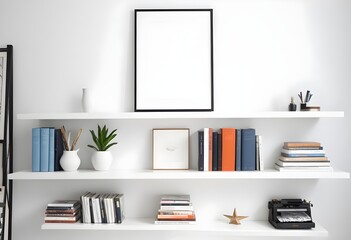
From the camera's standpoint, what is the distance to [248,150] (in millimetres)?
2113

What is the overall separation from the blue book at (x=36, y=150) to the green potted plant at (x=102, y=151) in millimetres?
318

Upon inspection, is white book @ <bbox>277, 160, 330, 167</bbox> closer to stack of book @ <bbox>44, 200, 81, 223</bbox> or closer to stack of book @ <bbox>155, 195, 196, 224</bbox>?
stack of book @ <bbox>155, 195, 196, 224</bbox>

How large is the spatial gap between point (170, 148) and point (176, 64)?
553 mm

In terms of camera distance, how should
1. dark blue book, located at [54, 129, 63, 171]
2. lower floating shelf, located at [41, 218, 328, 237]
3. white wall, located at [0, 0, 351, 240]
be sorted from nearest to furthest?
lower floating shelf, located at [41, 218, 328, 237] < dark blue book, located at [54, 129, 63, 171] < white wall, located at [0, 0, 351, 240]

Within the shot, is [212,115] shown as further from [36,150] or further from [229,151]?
[36,150]

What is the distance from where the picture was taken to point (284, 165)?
2094 millimetres

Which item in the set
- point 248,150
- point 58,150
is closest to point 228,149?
point 248,150

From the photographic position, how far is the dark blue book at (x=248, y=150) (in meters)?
2.11

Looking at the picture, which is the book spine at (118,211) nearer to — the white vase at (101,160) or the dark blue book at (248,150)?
the white vase at (101,160)

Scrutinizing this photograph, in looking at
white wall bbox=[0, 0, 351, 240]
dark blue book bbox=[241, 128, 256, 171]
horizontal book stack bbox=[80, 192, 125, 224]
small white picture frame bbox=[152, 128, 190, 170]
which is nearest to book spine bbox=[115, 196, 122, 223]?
horizontal book stack bbox=[80, 192, 125, 224]

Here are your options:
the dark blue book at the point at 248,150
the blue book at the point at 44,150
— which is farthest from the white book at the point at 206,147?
the blue book at the point at 44,150

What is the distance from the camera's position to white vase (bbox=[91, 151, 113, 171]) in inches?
83.6

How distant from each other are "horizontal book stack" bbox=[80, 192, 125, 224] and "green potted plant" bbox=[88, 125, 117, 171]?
7.7 inches

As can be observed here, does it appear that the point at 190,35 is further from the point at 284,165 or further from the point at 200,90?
the point at 284,165
